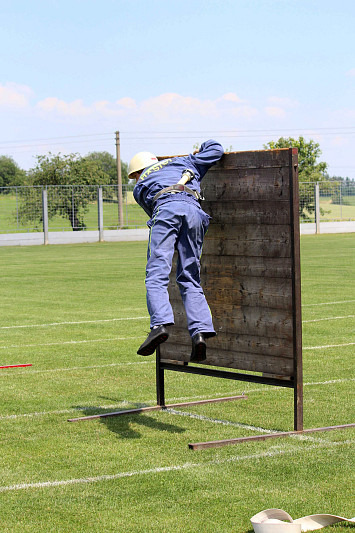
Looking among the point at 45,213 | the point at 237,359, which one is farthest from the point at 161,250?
the point at 45,213

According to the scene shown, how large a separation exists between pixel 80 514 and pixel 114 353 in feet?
19.0

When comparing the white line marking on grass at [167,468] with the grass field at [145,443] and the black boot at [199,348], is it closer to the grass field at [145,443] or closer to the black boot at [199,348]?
the grass field at [145,443]

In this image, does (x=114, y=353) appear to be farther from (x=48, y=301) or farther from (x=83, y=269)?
(x=83, y=269)

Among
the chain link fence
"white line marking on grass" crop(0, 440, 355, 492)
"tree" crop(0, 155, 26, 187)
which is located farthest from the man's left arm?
"tree" crop(0, 155, 26, 187)

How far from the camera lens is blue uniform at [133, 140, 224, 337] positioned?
611 centimetres

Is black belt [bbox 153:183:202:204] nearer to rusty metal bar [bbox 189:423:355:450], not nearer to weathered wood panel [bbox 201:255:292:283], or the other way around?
weathered wood panel [bbox 201:255:292:283]

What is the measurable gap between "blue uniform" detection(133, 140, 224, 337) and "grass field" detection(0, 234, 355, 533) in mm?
995

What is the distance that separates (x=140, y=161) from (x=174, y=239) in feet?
3.04

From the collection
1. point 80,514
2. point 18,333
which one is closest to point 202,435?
point 80,514

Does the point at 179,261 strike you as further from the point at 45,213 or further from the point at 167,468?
the point at 45,213

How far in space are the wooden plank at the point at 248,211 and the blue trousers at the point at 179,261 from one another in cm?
42

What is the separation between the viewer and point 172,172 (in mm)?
6582

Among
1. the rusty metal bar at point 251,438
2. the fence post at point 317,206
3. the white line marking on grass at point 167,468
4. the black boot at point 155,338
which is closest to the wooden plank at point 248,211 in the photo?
the black boot at point 155,338

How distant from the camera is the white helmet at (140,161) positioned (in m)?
6.82
